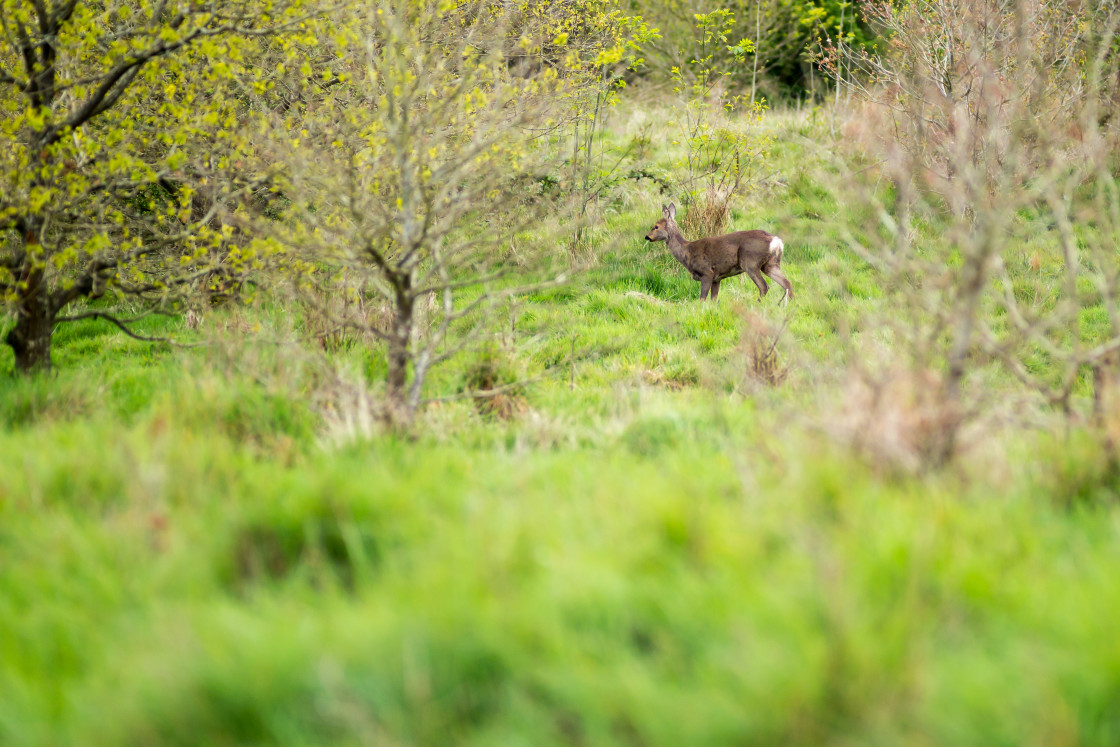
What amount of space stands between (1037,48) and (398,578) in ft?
42.1

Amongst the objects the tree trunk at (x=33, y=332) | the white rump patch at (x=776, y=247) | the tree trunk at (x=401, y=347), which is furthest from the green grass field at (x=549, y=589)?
the white rump patch at (x=776, y=247)

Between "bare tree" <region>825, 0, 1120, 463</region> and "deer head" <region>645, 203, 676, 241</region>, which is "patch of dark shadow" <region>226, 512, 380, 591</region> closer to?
"bare tree" <region>825, 0, 1120, 463</region>

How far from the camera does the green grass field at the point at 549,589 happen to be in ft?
5.27

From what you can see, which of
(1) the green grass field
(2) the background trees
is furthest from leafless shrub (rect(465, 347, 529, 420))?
(2) the background trees

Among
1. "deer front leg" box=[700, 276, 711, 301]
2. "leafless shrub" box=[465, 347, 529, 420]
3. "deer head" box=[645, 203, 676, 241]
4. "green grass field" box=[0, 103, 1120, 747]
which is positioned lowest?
"leafless shrub" box=[465, 347, 529, 420]

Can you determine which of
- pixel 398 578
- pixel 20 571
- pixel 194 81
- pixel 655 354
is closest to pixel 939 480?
pixel 398 578

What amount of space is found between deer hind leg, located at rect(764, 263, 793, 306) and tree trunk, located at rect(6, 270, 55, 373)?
7240mm

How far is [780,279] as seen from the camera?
9.13 m

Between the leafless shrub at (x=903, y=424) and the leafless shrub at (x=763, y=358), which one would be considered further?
the leafless shrub at (x=763, y=358)

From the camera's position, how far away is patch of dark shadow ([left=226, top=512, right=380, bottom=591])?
232 centimetres

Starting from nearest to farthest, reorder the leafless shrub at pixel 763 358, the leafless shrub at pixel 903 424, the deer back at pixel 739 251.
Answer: the leafless shrub at pixel 903 424 → the leafless shrub at pixel 763 358 → the deer back at pixel 739 251

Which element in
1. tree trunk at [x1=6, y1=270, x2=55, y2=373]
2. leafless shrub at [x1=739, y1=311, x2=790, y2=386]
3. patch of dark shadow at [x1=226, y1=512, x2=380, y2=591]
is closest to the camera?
patch of dark shadow at [x1=226, y1=512, x2=380, y2=591]

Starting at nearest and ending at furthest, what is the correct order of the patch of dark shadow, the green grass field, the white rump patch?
the green grass field < the patch of dark shadow < the white rump patch

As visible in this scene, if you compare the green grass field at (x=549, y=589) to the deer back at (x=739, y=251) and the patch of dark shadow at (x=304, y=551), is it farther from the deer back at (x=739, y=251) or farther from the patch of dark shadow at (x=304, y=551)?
the deer back at (x=739, y=251)
